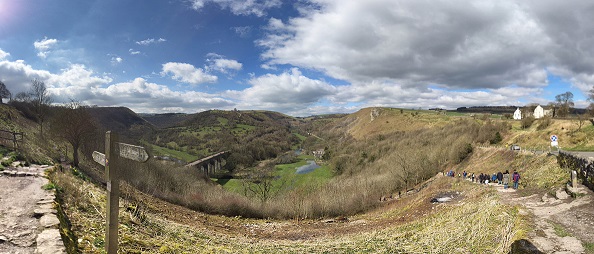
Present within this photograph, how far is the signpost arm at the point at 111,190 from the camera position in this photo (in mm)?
5699

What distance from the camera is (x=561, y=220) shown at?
1130cm

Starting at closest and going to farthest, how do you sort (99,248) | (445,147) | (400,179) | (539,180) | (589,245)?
1. (99,248)
2. (589,245)
3. (539,180)
4. (400,179)
5. (445,147)

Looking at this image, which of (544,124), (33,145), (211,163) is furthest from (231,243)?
(211,163)

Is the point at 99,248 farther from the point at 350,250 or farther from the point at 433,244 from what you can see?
the point at 433,244

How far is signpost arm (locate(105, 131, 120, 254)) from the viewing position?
224 inches

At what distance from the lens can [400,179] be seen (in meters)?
48.7

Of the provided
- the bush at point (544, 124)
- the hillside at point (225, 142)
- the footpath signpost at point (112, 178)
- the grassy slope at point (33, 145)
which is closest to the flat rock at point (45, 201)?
the footpath signpost at point (112, 178)

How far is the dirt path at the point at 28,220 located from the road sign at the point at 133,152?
2150 millimetres

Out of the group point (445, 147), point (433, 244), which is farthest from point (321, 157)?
point (433, 244)

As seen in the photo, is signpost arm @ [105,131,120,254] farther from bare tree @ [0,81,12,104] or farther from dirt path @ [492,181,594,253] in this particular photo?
bare tree @ [0,81,12,104]

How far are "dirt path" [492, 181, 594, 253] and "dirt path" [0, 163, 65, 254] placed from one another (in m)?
12.8

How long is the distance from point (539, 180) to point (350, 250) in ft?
60.4

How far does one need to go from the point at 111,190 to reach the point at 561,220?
49.7ft

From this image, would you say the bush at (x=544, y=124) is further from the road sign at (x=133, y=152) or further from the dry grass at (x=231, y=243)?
the road sign at (x=133, y=152)
